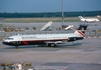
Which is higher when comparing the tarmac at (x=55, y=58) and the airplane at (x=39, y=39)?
the airplane at (x=39, y=39)

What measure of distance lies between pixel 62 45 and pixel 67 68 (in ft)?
114

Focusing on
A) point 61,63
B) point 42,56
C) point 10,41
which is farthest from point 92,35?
point 61,63

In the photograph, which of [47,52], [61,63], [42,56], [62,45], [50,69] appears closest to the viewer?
[50,69]

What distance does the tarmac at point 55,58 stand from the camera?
5433 centimetres

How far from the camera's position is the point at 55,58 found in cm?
6375

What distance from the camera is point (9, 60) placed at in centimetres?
6191

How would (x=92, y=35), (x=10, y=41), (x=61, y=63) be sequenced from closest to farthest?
(x=61, y=63)
(x=10, y=41)
(x=92, y=35)

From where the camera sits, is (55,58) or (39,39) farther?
(39,39)

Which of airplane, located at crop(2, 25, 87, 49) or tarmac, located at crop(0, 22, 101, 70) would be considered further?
airplane, located at crop(2, 25, 87, 49)

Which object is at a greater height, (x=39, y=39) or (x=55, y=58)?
(x=39, y=39)

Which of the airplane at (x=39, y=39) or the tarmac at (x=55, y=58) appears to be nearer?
the tarmac at (x=55, y=58)

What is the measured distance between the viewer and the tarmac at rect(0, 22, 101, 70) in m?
54.3

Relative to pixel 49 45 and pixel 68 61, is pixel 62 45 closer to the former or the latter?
pixel 49 45

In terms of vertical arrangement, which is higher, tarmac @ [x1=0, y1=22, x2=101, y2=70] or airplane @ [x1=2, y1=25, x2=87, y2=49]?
airplane @ [x1=2, y1=25, x2=87, y2=49]
